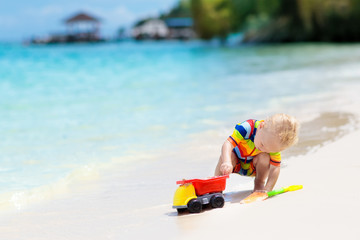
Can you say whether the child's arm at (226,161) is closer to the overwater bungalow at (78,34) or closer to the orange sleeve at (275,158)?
the orange sleeve at (275,158)

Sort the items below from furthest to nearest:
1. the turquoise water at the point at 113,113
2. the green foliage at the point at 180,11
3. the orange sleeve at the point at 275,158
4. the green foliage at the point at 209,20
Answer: the green foliage at the point at 180,11, the green foliage at the point at 209,20, the turquoise water at the point at 113,113, the orange sleeve at the point at 275,158

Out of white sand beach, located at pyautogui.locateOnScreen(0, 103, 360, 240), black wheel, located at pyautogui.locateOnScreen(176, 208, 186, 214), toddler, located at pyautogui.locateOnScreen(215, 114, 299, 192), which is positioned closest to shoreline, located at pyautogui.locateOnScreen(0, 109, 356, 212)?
white sand beach, located at pyautogui.locateOnScreen(0, 103, 360, 240)

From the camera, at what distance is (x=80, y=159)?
4.93 m

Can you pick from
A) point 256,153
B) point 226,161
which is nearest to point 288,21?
point 256,153

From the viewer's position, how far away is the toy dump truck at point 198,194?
2982 millimetres

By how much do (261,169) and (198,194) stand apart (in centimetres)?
55

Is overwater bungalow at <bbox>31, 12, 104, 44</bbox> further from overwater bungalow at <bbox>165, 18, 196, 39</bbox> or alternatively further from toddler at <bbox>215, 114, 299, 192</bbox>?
toddler at <bbox>215, 114, 299, 192</bbox>

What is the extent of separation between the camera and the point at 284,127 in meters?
2.99

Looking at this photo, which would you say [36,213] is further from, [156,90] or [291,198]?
[156,90]

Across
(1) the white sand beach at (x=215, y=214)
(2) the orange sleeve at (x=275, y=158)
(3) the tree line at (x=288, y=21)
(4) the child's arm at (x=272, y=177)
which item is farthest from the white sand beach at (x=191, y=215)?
(3) the tree line at (x=288, y=21)

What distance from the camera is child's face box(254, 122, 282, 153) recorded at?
3064 mm

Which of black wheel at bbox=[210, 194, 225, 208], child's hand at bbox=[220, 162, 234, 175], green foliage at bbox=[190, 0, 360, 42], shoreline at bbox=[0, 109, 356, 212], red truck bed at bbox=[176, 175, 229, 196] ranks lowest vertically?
shoreline at bbox=[0, 109, 356, 212]

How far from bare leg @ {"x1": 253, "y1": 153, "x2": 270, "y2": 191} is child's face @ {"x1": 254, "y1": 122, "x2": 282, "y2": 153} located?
146 mm

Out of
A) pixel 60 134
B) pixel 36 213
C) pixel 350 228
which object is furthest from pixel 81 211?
pixel 60 134
